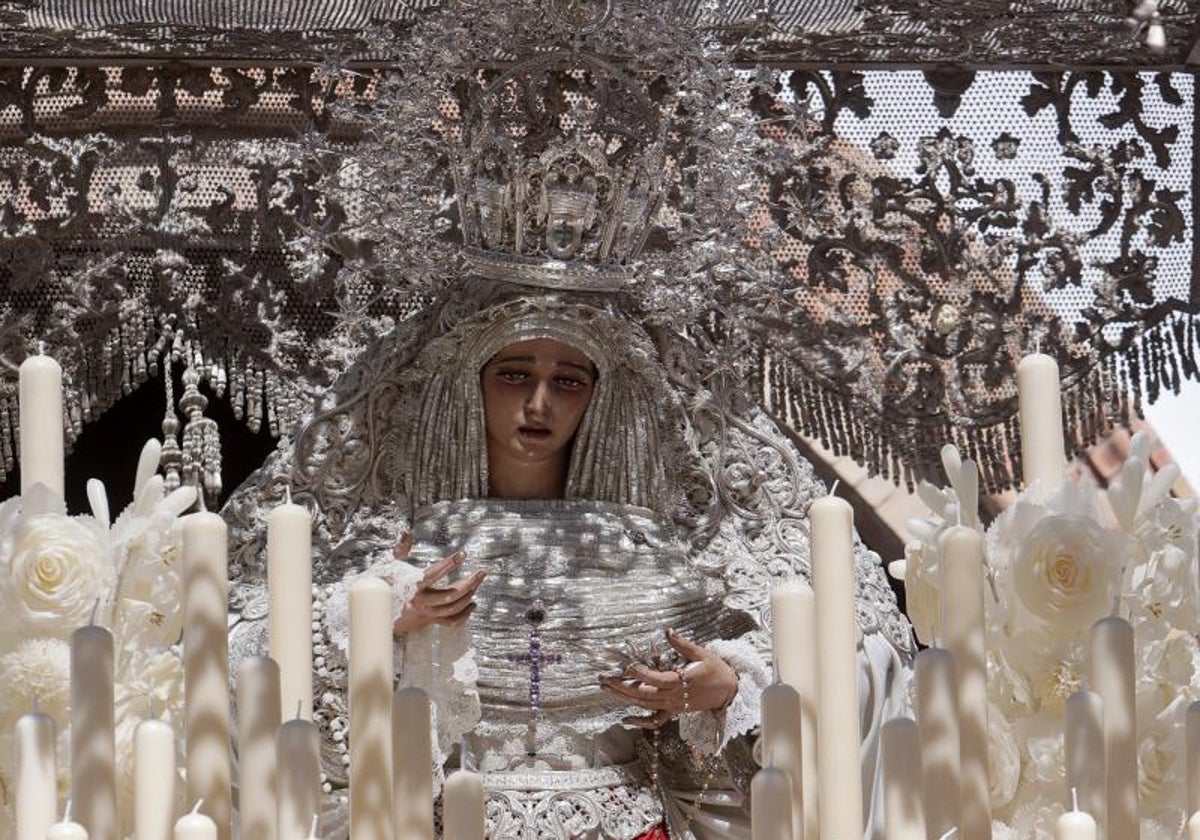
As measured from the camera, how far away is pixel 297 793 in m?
1.40

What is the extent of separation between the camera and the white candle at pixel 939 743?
1.53 meters

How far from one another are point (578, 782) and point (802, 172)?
40.0 inches

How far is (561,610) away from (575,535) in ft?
0.42

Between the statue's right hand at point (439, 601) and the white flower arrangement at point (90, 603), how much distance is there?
3.86 ft

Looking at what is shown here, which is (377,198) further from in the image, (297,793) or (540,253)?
(297,793)

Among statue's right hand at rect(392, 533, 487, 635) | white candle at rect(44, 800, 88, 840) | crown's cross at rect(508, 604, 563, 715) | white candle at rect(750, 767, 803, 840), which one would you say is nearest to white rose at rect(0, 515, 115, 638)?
white candle at rect(44, 800, 88, 840)

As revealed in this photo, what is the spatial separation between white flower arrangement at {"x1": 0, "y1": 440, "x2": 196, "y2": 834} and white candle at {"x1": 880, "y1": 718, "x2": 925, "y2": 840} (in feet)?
1.90

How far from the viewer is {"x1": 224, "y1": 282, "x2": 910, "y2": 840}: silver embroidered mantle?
328cm

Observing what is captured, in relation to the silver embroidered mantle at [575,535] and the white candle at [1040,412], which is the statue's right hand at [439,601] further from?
the white candle at [1040,412]

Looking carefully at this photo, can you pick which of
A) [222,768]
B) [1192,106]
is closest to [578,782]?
[1192,106]

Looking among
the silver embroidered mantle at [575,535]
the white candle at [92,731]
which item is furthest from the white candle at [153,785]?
the silver embroidered mantle at [575,535]

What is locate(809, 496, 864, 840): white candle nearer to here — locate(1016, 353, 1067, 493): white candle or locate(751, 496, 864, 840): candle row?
locate(751, 496, 864, 840): candle row

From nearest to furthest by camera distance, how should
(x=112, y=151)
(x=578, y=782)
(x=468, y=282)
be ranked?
(x=578, y=782)
(x=468, y=282)
(x=112, y=151)

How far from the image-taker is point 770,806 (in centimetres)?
146
